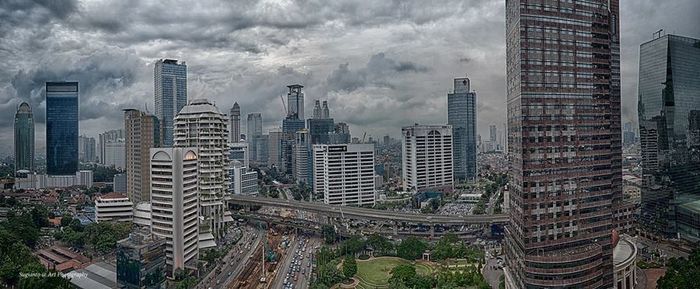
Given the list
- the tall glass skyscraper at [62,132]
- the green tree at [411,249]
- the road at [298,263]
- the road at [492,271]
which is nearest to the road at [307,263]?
the road at [298,263]

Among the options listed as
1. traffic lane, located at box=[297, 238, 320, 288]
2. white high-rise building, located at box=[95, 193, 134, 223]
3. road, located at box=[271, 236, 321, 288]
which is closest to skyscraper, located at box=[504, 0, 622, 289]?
traffic lane, located at box=[297, 238, 320, 288]

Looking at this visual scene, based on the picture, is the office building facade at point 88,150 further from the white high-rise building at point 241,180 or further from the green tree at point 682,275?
the green tree at point 682,275

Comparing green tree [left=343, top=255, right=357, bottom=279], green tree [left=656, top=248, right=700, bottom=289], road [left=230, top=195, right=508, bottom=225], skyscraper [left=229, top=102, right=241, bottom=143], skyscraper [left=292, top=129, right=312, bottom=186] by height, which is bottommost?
green tree [left=343, top=255, right=357, bottom=279]

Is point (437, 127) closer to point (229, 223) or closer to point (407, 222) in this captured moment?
point (407, 222)

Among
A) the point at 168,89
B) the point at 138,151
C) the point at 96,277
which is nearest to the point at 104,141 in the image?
the point at 168,89

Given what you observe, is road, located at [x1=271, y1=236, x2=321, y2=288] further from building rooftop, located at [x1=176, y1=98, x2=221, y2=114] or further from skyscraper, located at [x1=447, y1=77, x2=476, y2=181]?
skyscraper, located at [x1=447, y1=77, x2=476, y2=181]

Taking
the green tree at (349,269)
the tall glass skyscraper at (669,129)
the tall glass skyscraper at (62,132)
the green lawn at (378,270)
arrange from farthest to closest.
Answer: the tall glass skyscraper at (62,132), the tall glass skyscraper at (669,129), the green tree at (349,269), the green lawn at (378,270)

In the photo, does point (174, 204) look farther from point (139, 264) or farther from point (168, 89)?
point (168, 89)

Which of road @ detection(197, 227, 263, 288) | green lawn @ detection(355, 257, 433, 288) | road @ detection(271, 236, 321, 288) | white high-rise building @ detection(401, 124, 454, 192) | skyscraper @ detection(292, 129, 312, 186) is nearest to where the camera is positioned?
green lawn @ detection(355, 257, 433, 288)
